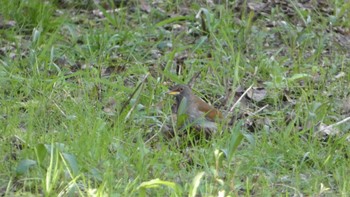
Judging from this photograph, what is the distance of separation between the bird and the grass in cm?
11

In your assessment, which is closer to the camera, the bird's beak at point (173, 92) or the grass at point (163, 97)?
the grass at point (163, 97)

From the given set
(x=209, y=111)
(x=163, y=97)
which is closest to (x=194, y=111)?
(x=209, y=111)

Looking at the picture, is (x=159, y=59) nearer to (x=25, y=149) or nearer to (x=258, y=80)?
(x=258, y=80)

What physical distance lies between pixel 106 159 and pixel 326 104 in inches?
74.1

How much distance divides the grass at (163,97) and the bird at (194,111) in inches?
4.4

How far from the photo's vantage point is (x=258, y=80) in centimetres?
743

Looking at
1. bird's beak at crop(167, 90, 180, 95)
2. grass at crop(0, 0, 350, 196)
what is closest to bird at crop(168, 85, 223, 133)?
bird's beak at crop(167, 90, 180, 95)

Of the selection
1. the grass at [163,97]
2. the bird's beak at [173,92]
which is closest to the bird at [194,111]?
the bird's beak at [173,92]

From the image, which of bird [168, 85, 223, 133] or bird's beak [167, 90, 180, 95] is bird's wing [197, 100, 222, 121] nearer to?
bird [168, 85, 223, 133]

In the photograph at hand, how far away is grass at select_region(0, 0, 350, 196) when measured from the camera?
5.20 meters

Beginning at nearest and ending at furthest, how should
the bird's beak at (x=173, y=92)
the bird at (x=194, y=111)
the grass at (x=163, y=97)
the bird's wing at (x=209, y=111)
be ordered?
the grass at (x=163, y=97) < the bird at (x=194, y=111) < the bird's wing at (x=209, y=111) < the bird's beak at (x=173, y=92)

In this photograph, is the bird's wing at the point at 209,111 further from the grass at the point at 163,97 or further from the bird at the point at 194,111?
the grass at the point at 163,97

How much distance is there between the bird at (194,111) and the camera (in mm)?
6059

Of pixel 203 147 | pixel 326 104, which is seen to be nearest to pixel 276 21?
pixel 326 104
